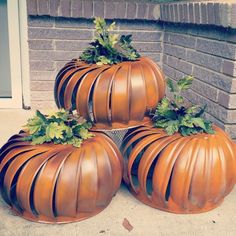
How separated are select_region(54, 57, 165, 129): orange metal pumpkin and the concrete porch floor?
0.57 m

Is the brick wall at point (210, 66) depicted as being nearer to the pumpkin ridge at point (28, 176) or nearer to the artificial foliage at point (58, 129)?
the artificial foliage at point (58, 129)

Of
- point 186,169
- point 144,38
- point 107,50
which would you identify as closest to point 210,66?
point 107,50

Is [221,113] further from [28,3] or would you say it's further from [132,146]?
[28,3]

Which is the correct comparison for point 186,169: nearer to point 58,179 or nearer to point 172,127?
point 172,127

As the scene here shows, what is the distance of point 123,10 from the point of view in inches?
150

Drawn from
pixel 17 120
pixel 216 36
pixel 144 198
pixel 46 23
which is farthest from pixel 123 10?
pixel 144 198

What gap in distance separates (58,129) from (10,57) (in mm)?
2157

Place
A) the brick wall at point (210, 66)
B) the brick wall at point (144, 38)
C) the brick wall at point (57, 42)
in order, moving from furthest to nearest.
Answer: the brick wall at point (57, 42)
the brick wall at point (144, 38)
the brick wall at point (210, 66)

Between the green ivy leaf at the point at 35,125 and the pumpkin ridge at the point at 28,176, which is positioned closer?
the pumpkin ridge at the point at 28,176

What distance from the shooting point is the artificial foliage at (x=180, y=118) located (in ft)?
7.72

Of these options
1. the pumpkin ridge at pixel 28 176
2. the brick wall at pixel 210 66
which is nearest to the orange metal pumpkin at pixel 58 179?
the pumpkin ridge at pixel 28 176

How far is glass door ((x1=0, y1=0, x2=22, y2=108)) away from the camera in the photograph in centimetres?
390

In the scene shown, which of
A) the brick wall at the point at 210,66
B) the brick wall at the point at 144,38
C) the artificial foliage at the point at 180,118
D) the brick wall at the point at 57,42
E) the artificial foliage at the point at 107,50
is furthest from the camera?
the brick wall at the point at 57,42

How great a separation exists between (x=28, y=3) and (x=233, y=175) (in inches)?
104
